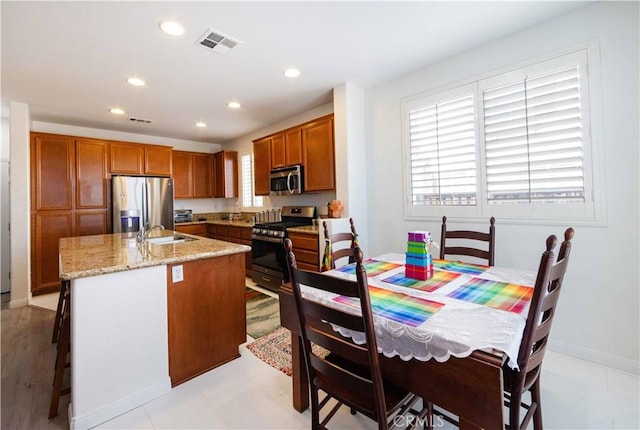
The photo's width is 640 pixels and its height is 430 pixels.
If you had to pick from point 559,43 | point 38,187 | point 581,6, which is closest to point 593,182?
point 559,43

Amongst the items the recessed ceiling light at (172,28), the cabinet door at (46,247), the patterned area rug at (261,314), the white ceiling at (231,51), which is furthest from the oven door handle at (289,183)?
the cabinet door at (46,247)

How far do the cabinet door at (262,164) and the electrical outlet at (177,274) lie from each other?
2819 millimetres

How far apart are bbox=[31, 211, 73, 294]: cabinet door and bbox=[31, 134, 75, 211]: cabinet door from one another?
0.15 m

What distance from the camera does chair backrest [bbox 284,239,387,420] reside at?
3.22 ft

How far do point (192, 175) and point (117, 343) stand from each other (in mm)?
4634

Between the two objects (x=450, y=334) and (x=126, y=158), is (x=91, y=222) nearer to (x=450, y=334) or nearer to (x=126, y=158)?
(x=126, y=158)

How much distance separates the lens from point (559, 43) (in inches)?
86.6

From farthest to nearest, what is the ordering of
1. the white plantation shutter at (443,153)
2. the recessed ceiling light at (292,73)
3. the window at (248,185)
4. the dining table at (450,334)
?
the window at (248,185), the recessed ceiling light at (292,73), the white plantation shutter at (443,153), the dining table at (450,334)

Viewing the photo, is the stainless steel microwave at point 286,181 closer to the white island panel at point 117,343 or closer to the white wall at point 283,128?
the white wall at point 283,128

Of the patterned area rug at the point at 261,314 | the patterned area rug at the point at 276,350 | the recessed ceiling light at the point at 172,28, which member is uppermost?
the recessed ceiling light at the point at 172,28

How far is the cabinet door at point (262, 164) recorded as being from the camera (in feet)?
15.3

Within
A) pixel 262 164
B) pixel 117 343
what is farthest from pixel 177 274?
pixel 262 164

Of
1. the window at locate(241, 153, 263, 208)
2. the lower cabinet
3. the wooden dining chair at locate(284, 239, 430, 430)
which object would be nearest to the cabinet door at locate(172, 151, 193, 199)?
the window at locate(241, 153, 263, 208)

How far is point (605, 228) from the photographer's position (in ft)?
6.75
